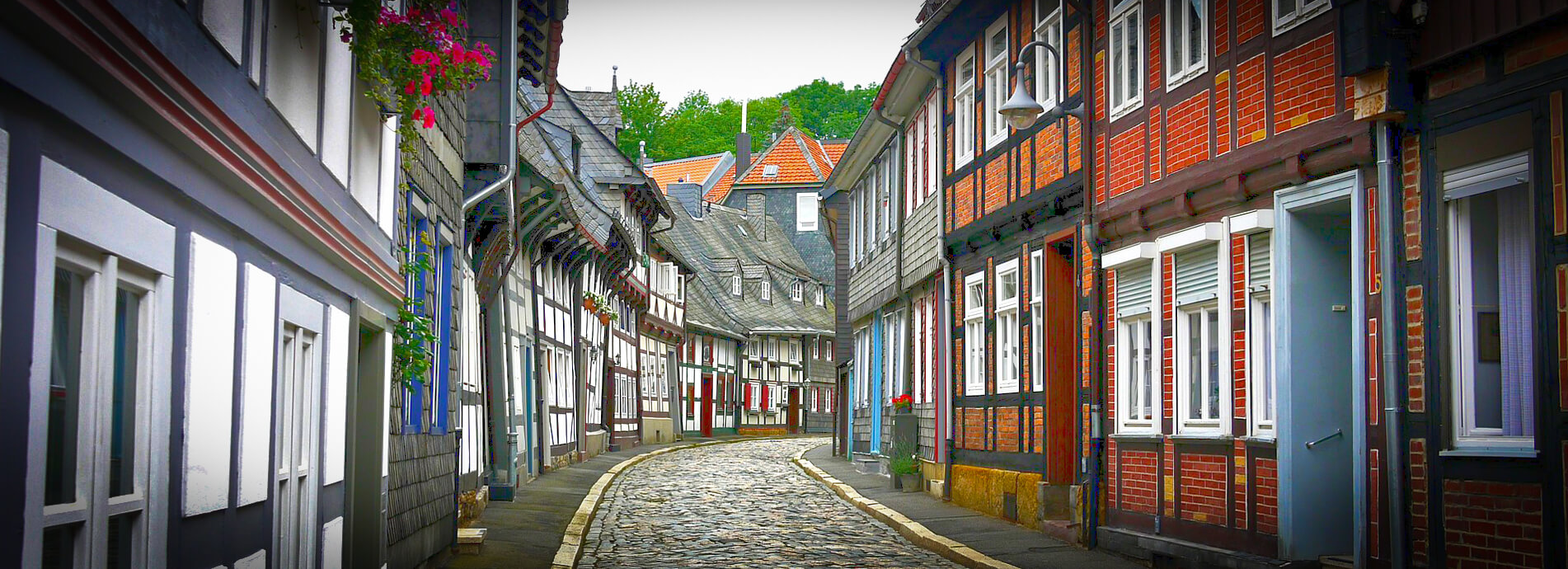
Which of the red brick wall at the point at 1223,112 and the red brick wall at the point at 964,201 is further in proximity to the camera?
the red brick wall at the point at 964,201

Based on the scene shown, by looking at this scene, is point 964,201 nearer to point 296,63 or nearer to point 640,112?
point 296,63

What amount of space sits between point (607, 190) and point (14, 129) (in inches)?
1366

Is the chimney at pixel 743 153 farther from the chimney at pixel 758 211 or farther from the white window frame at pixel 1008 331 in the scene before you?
the white window frame at pixel 1008 331

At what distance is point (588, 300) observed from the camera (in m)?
31.8

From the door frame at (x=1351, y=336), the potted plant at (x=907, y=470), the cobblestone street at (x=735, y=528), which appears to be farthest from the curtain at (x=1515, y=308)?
the potted plant at (x=907, y=470)

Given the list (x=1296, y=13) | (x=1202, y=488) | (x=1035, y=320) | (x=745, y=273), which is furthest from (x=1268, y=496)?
(x=745, y=273)

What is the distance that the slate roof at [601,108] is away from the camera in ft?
135

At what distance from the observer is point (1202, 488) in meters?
11.8

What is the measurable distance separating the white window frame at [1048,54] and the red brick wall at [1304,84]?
478 centimetres

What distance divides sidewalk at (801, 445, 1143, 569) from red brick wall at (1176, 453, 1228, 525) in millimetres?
747

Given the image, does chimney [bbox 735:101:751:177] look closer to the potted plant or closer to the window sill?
the potted plant

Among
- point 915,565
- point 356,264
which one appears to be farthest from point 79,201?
point 915,565

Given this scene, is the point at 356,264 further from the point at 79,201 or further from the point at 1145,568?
the point at 1145,568

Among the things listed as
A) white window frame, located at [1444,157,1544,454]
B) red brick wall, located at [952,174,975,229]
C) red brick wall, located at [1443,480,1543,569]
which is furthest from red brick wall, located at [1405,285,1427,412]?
red brick wall, located at [952,174,975,229]
